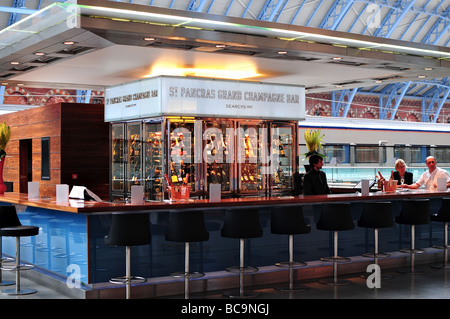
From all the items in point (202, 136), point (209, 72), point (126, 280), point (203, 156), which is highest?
point (209, 72)

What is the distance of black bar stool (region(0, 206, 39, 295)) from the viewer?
636cm

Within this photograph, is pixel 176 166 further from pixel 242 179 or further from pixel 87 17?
pixel 87 17

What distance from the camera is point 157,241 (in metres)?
6.52

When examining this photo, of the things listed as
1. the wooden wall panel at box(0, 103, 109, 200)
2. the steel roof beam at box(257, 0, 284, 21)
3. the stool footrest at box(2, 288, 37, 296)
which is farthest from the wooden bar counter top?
the steel roof beam at box(257, 0, 284, 21)

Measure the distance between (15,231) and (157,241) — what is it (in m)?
1.40

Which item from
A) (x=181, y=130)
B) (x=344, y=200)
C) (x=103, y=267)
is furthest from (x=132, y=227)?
(x=181, y=130)

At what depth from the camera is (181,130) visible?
8.89 meters

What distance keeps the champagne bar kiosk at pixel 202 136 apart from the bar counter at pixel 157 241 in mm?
1743

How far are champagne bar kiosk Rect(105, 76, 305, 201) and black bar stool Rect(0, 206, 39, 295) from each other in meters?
2.22

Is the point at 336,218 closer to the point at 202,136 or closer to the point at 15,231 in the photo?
the point at 202,136

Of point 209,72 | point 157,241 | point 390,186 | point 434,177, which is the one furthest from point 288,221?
point 209,72

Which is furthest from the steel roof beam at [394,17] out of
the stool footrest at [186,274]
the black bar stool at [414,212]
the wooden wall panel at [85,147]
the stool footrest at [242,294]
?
the stool footrest at [186,274]

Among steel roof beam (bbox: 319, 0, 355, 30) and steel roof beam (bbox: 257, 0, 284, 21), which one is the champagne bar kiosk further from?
steel roof beam (bbox: 319, 0, 355, 30)

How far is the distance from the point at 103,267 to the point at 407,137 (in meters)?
16.3
